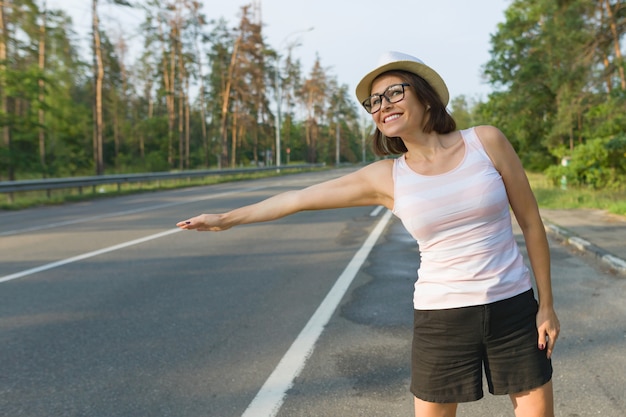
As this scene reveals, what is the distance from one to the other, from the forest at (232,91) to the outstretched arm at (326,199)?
0.91 metres

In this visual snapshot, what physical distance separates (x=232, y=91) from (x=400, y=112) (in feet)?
188

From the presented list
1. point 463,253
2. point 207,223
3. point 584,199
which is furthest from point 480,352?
point 584,199

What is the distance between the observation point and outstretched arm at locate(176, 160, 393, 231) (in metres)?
2.30

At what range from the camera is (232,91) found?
57719 millimetres

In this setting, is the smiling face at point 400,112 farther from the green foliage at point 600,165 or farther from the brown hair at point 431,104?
the green foliage at point 600,165

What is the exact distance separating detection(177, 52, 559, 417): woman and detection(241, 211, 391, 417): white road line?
1536 millimetres

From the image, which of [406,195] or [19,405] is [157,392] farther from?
[406,195]

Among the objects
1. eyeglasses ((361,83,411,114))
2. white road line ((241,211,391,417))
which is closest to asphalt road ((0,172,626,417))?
white road line ((241,211,391,417))

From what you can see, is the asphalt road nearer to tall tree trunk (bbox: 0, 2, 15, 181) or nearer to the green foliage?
the green foliage

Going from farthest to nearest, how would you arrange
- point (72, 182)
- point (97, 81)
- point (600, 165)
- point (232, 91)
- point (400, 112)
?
point (232, 91) → point (97, 81) → point (72, 182) → point (600, 165) → point (400, 112)

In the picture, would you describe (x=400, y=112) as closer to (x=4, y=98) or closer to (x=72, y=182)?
(x=72, y=182)

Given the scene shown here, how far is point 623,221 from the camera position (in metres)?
11.9

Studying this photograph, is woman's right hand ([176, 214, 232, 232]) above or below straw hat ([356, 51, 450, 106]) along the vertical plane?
below

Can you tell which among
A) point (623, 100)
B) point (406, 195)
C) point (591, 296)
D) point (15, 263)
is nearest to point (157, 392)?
point (406, 195)
